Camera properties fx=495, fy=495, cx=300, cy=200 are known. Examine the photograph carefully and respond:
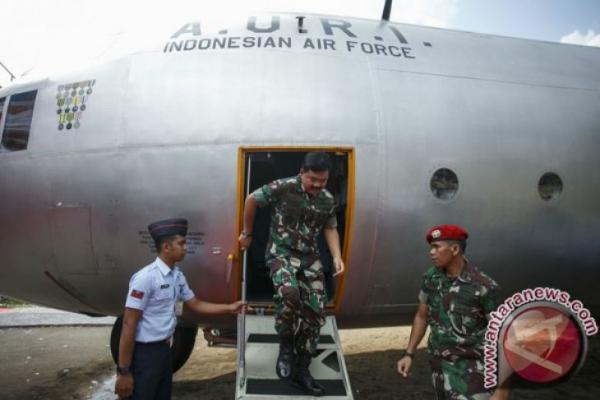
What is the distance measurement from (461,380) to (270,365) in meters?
1.66

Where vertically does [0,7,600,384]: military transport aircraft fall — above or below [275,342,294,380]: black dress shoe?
above

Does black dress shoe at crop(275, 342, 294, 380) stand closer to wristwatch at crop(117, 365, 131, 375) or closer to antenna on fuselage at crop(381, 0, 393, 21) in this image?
wristwatch at crop(117, 365, 131, 375)

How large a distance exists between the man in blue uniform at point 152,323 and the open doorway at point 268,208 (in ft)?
3.30

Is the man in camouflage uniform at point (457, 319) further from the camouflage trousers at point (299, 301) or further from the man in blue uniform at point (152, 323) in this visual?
the man in blue uniform at point (152, 323)

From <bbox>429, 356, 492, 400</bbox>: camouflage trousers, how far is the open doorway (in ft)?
4.93

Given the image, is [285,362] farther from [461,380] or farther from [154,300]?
[461,380]

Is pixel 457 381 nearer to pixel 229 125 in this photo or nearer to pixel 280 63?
pixel 229 125

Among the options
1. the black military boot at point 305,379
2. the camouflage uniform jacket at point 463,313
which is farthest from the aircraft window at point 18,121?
the camouflage uniform jacket at point 463,313

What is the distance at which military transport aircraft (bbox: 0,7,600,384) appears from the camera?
475 centimetres

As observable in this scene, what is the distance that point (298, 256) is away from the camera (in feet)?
14.4

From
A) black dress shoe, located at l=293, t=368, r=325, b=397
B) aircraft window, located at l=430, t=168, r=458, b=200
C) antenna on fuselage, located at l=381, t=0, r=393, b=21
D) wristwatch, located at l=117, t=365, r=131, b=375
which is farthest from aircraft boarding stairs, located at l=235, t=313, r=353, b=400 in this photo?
antenna on fuselage, located at l=381, t=0, r=393, b=21

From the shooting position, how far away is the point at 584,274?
5449 millimetres

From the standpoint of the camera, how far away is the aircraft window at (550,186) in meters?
5.16

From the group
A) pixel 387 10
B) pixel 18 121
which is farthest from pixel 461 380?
pixel 18 121
